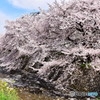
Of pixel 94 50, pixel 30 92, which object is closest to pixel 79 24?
pixel 94 50

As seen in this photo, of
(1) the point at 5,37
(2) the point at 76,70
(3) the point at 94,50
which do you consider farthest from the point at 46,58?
(1) the point at 5,37

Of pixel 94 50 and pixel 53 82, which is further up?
pixel 94 50

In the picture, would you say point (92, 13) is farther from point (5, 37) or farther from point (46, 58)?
point (5, 37)

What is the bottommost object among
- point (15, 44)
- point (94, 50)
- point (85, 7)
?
point (94, 50)

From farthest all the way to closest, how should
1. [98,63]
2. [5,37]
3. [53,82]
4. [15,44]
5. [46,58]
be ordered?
[5,37]
[15,44]
[46,58]
[53,82]
[98,63]

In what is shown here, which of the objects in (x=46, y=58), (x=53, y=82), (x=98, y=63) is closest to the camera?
(x=98, y=63)

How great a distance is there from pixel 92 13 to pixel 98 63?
304cm

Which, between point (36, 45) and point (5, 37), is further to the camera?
point (5, 37)

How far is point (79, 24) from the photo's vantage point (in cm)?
1234

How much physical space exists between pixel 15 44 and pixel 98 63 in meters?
7.83

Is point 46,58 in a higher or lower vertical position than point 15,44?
lower

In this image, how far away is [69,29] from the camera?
491 inches

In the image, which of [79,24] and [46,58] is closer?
[79,24]

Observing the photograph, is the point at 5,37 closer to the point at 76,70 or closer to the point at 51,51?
the point at 51,51
